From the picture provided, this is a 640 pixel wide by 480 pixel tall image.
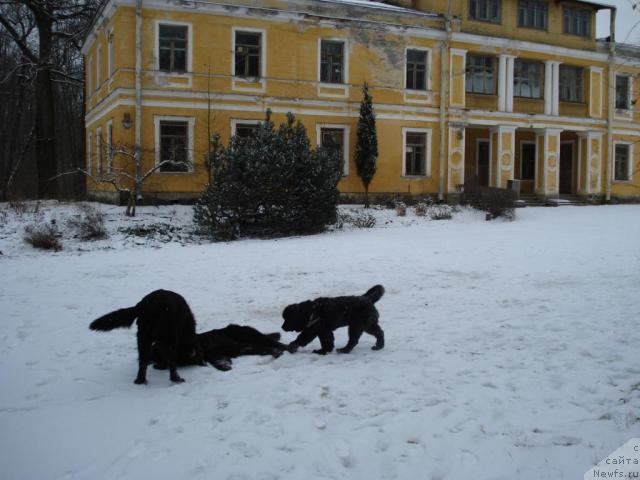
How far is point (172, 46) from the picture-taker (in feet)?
78.7

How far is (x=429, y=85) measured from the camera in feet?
92.2

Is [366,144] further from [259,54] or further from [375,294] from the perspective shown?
[375,294]

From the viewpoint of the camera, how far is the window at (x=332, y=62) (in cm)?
2650

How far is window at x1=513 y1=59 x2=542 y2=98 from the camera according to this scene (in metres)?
30.7

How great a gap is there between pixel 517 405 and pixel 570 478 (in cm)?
112

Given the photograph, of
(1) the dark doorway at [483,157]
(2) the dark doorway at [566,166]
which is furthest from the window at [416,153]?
(2) the dark doorway at [566,166]

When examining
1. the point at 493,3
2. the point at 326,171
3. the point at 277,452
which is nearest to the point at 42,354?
the point at 277,452

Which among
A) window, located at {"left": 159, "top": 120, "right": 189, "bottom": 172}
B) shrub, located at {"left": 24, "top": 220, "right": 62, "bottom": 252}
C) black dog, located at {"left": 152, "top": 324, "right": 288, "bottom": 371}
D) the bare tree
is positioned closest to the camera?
black dog, located at {"left": 152, "top": 324, "right": 288, "bottom": 371}

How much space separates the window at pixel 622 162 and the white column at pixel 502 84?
8507mm

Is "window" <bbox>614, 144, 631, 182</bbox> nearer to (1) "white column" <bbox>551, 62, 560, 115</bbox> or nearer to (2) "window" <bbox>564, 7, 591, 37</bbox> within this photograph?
(1) "white column" <bbox>551, 62, 560, 115</bbox>

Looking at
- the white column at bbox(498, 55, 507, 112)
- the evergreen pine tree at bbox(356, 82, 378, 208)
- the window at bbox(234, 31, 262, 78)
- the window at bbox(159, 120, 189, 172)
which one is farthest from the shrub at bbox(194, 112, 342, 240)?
the white column at bbox(498, 55, 507, 112)

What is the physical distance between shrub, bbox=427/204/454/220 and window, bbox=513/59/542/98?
1116 centimetres

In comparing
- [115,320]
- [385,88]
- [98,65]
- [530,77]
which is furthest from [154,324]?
[530,77]

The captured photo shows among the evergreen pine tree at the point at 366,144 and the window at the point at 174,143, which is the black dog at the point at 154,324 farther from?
the evergreen pine tree at the point at 366,144
